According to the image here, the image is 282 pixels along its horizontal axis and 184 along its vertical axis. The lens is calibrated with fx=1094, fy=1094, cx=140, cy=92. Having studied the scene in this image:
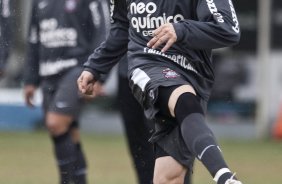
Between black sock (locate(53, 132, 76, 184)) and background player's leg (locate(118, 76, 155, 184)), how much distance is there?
75 centimetres

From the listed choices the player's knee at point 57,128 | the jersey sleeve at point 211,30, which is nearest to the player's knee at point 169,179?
the jersey sleeve at point 211,30

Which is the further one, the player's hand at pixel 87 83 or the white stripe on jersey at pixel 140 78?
the player's hand at pixel 87 83

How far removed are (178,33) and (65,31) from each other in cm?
354

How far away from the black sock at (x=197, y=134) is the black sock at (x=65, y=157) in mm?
2735

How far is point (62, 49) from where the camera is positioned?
9.50 metres

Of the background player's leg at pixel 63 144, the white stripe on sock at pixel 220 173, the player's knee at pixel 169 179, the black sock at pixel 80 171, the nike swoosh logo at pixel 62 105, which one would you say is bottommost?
the black sock at pixel 80 171

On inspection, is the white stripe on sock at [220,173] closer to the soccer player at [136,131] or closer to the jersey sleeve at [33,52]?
the soccer player at [136,131]

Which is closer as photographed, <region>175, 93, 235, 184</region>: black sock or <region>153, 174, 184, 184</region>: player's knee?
<region>175, 93, 235, 184</region>: black sock

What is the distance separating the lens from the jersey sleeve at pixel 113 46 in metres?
7.17

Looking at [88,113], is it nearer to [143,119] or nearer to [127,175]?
[127,175]

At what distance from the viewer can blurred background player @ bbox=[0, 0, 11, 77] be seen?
9.30m

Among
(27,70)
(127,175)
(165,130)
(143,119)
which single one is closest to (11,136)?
(127,175)

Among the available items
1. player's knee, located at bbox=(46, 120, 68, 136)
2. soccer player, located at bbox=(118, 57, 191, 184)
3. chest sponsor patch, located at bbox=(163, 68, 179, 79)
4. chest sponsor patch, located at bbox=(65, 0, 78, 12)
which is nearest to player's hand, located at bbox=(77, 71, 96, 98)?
chest sponsor patch, located at bbox=(163, 68, 179, 79)

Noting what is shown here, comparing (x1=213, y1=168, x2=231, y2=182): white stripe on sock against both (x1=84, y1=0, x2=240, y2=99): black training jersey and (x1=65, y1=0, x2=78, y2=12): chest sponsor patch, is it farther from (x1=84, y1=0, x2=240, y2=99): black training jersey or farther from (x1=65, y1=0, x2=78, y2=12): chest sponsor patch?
(x1=65, y1=0, x2=78, y2=12): chest sponsor patch
